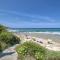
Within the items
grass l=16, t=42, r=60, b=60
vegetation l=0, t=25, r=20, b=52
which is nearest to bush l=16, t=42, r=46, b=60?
grass l=16, t=42, r=60, b=60

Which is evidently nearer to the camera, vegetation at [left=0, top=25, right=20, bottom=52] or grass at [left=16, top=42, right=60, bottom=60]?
grass at [left=16, top=42, right=60, bottom=60]

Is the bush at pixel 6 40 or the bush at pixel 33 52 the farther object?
the bush at pixel 6 40

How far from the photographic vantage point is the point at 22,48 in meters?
6.71

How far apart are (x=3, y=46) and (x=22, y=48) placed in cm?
354

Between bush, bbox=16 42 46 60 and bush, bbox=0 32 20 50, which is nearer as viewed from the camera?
bush, bbox=16 42 46 60

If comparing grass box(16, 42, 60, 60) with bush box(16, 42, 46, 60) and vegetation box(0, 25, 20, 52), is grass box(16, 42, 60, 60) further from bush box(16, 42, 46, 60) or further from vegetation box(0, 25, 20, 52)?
vegetation box(0, 25, 20, 52)

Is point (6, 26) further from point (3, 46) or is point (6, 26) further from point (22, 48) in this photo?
point (22, 48)

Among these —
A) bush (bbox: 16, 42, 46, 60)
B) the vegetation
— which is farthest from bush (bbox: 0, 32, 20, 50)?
bush (bbox: 16, 42, 46, 60)

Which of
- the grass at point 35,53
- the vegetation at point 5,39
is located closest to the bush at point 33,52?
the grass at point 35,53

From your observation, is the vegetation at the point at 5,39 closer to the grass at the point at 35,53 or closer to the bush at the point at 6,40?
the bush at the point at 6,40

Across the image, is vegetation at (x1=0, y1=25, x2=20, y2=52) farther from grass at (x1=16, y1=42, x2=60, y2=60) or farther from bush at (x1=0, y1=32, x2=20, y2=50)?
grass at (x1=16, y1=42, x2=60, y2=60)

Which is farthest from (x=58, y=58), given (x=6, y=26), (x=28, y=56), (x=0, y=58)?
(x=6, y=26)

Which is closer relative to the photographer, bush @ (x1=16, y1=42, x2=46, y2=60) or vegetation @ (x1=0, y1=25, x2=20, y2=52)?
bush @ (x1=16, y1=42, x2=46, y2=60)

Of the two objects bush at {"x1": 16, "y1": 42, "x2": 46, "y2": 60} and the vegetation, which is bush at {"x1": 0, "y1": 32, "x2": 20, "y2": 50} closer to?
the vegetation
